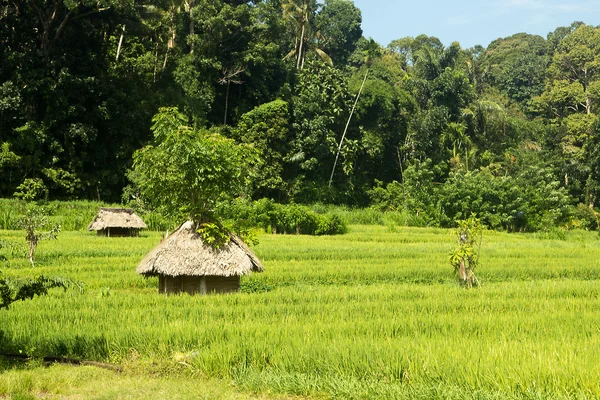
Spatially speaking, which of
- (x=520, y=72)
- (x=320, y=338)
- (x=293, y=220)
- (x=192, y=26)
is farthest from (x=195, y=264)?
(x=520, y=72)

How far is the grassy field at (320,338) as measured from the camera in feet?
20.7

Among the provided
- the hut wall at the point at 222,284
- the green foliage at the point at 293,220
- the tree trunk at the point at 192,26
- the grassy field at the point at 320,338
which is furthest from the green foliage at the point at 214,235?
the tree trunk at the point at 192,26

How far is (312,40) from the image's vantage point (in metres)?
51.9

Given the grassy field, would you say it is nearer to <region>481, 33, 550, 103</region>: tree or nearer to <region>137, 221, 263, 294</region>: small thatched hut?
<region>137, 221, 263, 294</region>: small thatched hut

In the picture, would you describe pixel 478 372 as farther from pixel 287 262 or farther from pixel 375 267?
pixel 287 262

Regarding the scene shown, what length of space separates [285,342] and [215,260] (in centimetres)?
496

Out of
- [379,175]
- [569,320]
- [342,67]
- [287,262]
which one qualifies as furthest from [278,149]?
[569,320]

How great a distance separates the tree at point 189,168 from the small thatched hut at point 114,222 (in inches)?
505

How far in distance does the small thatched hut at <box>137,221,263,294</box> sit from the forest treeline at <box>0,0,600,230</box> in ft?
58.2

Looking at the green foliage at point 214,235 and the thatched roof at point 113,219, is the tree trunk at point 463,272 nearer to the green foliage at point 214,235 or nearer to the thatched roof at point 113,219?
the green foliage at point 214,235

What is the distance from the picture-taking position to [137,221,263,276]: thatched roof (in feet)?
40.2

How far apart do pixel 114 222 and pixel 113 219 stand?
0.41 feet

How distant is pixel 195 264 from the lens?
12281mm

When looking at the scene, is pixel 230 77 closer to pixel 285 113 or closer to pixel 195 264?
pixel 285 113
